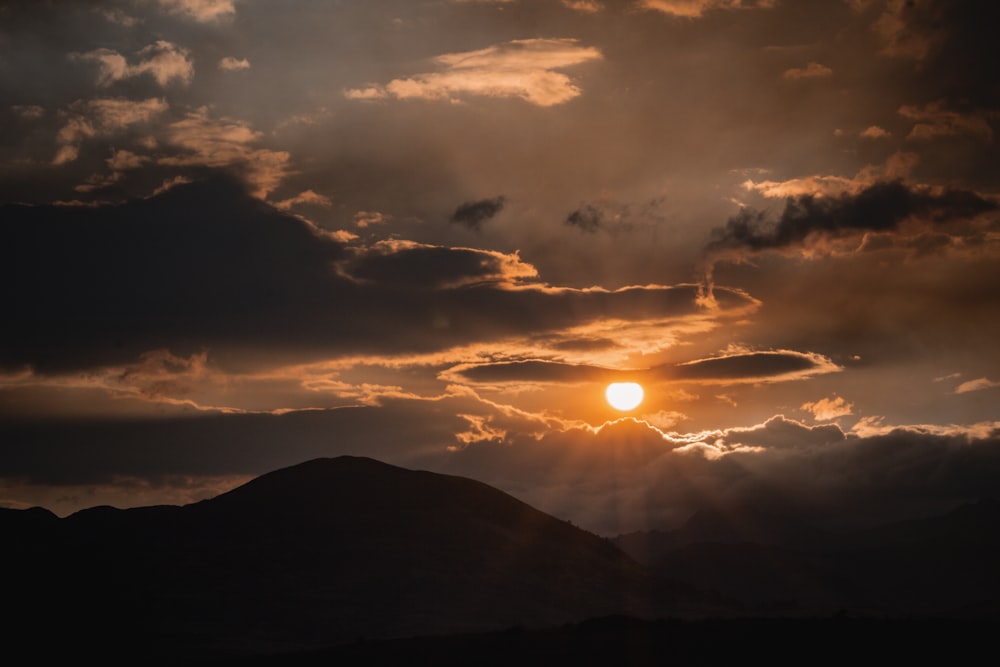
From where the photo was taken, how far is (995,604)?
19062cm

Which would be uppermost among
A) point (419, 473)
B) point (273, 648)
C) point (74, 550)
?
point (419, 473)

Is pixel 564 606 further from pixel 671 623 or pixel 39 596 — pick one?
pixel 39 596

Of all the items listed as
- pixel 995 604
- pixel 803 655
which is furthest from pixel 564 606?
pixel 995 604

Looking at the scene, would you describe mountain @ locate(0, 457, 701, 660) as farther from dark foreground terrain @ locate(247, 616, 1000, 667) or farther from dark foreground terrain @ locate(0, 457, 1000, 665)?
dark foreground terrain @ locate(247, 616, 1000, 667)

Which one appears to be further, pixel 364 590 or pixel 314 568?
pixel 314 568

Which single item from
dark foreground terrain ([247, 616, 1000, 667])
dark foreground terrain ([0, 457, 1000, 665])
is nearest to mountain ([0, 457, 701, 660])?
dark foreground terrain ([0, 457, 1000, 665])

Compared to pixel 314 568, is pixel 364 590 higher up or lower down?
lower down

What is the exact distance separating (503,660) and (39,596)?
2941 inches

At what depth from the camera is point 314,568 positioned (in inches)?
5167

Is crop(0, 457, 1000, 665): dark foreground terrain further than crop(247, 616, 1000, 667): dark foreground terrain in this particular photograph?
Yes

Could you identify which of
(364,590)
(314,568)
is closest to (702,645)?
(364,590)

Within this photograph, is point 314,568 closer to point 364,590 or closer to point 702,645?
point 364,590

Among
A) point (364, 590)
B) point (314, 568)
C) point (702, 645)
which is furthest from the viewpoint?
point (314, 568)

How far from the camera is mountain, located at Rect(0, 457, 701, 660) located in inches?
4469
